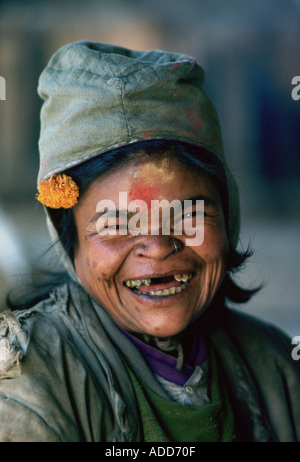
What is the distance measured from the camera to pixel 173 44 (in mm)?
7762

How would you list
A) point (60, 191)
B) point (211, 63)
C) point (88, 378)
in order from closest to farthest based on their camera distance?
point (88, 378)
point (60, 191)
point (211, 63)

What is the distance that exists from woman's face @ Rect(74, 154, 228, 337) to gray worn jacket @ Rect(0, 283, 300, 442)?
130 millimetres

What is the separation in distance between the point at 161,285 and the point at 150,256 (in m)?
0.14

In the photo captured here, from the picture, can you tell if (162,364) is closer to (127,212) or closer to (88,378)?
(88,378)

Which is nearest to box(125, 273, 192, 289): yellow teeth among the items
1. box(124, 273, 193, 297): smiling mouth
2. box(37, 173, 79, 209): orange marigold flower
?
box(124, 273, 193, 297): smiling mouth

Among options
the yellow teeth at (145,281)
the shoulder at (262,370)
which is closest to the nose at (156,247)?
the yellow teeth at (145,281)

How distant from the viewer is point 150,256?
1771 millimetres

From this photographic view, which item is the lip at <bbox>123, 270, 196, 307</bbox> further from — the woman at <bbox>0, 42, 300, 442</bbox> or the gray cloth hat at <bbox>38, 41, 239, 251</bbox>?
the gray cloth hat at <bbox>38, 41, 239, 251</bbox>

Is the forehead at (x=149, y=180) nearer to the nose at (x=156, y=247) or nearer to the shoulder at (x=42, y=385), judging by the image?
the nose at (x=156, y=247)

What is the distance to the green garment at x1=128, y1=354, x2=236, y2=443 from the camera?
5.62 ft

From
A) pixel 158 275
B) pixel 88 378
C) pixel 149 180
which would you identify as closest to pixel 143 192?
pixel 149 180

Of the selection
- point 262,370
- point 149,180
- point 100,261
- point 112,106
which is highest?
point 112,106

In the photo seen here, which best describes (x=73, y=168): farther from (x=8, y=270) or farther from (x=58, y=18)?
(x=58, y=18)
